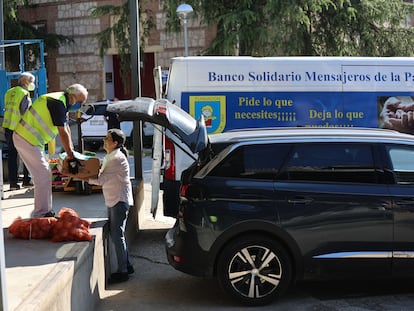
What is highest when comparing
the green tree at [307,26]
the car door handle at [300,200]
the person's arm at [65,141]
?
the green tree at [307,26]

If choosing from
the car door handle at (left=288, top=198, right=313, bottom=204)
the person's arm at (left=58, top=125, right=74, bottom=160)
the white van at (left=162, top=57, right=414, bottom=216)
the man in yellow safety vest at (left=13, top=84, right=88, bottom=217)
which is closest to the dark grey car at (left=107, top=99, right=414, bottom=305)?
the car door handle at (left=288, top=198, right=313, bottom=204)

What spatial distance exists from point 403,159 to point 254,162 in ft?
4.68

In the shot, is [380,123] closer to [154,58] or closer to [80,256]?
[80,256]

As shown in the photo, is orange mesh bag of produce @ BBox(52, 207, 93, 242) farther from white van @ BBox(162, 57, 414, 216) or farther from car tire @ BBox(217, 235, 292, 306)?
white van @ BBox(162, 57, 414, 216)

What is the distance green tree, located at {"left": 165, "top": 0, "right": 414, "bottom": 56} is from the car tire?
13780 millimetres

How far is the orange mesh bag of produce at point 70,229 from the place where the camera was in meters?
5.30

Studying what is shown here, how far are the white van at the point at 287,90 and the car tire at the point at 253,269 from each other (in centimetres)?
250

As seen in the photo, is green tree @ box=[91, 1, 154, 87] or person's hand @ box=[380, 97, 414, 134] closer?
person's hand @ box=[380, 97, 414, 134]


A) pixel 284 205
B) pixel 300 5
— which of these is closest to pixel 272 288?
pixel 284 205

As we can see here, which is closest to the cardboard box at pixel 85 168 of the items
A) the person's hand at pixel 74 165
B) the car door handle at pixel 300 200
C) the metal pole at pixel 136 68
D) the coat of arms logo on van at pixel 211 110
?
the person's hand at pixel 74 165

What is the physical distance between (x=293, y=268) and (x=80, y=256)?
1.94 m

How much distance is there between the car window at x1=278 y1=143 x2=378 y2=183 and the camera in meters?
5.24

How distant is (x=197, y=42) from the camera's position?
93.2 ft

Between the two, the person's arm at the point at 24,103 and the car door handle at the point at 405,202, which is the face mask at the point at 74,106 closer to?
the person's arm at the point at 24,103
